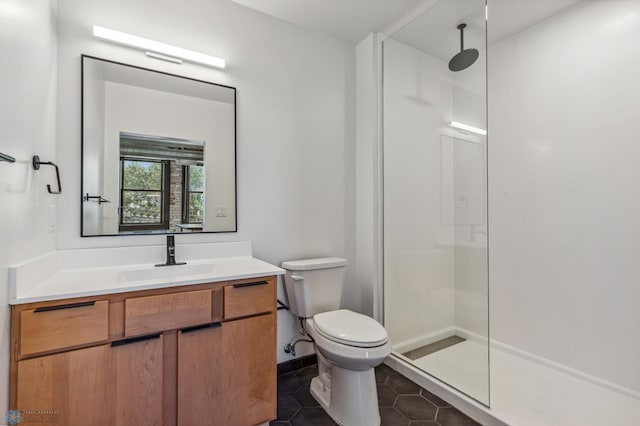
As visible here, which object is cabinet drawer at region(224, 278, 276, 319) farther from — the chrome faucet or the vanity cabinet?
the chrome faucet

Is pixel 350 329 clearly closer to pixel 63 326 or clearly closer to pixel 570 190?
pixel 63 326

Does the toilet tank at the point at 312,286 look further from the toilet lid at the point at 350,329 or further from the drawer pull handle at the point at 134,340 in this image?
the drawer pull handle at the point at 134,340

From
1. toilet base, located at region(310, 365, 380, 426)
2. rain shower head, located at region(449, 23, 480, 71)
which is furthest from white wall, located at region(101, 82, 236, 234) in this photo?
rain shower head, located at region(449, 23, 480, 71)

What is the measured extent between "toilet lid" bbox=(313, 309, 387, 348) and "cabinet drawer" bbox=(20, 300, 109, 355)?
1.00 m

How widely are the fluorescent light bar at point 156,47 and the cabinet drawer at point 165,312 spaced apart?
1365 millimetres

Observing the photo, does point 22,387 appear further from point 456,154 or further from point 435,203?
point 456,154

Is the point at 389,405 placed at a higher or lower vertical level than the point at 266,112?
lower

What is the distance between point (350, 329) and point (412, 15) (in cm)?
214

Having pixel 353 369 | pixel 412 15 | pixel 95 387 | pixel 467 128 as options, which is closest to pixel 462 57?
pixel 467 128

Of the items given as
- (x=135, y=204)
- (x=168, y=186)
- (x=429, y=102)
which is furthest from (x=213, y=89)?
(x=429, y=102)

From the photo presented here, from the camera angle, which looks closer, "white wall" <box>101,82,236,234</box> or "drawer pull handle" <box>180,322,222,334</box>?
"drawer pull handle" <box>180,322,222,334</box>

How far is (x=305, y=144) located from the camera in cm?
218

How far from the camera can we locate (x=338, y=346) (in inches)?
60.1

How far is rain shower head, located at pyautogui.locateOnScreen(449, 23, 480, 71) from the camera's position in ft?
5.74
